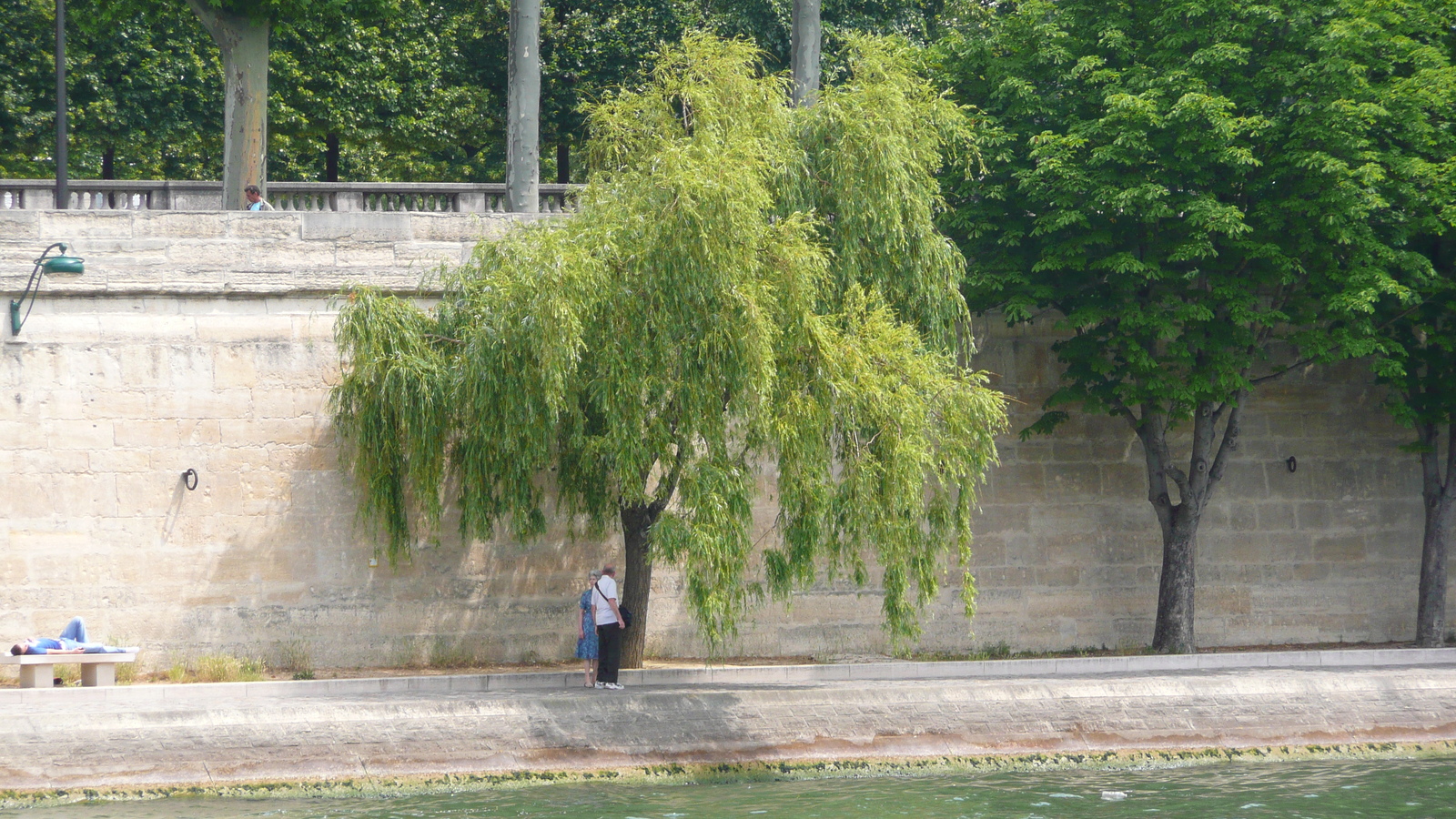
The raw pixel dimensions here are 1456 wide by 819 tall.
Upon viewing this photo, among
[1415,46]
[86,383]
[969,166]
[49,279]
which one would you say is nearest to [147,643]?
[86,383]

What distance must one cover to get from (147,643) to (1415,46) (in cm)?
1481

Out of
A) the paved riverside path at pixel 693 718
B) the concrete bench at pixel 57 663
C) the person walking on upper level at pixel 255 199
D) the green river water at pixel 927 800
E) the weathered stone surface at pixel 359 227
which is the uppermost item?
the person walking on upper level at pixel 255 199

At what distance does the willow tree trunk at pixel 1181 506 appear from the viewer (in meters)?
17.2

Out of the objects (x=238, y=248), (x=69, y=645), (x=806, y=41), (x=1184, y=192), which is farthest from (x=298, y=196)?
(x=1184, y=192)

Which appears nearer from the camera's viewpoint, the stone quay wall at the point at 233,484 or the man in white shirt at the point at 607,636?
the man in white shirt at the point at 607,636

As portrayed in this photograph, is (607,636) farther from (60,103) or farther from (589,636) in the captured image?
(60,103)

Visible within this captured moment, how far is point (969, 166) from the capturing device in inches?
594

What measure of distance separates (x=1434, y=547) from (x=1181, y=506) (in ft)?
11.4

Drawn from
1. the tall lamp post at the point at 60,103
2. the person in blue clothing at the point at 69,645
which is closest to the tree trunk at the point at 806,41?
the tall lamp post at the point at 60,103

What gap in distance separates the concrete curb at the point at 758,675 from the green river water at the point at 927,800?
4.51 ft

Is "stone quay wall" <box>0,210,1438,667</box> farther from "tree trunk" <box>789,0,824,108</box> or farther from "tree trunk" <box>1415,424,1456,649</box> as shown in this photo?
"tree trunk" <box>1415,424,1456,649</box>

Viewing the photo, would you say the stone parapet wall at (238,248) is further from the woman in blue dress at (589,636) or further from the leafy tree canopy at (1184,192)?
the leafy tree canopy at (1184,192)

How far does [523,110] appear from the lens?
1691 centimetres

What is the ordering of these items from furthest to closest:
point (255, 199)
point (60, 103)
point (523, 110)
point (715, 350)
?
point (60, 103)
point (523, 110)
point (255, 199)
point (715, 350)
